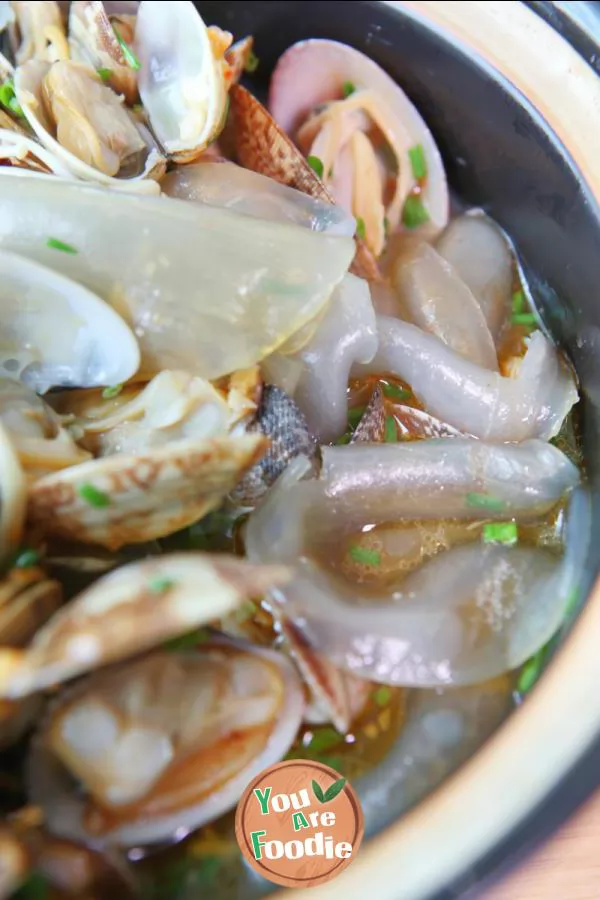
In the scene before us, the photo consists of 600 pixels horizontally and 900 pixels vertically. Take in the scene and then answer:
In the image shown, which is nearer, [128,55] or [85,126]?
[85,126]

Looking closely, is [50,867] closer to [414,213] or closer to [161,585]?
[161,585]

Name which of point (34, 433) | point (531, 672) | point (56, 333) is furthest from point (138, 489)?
point (531, 672)

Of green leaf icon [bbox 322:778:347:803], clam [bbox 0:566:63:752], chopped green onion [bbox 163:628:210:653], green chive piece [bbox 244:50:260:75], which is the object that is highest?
green chive piece [bbox 244:50:260:75]

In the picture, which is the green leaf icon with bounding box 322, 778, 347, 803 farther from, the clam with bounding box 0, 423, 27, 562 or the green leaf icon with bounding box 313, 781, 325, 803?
the clam with bounding box 0, 423, 27, 562

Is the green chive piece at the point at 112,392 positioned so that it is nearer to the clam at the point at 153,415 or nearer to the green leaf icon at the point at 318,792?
the clam at the point at 153,415

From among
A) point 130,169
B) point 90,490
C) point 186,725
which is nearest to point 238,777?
point 186,725

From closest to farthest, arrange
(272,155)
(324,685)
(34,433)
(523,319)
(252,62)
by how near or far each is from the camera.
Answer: (324,685), (34,433), (272,155), (523,319), (252,62)

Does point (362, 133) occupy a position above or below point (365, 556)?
above

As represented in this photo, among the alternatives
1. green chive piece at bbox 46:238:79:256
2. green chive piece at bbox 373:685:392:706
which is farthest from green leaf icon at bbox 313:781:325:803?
green chive piece at bbox 46:238:79:256
